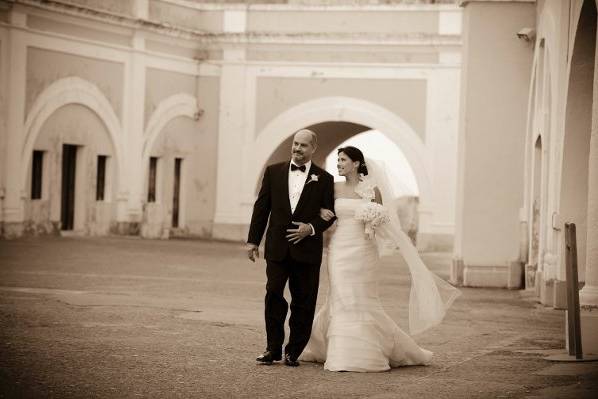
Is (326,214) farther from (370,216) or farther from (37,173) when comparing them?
(37,173)

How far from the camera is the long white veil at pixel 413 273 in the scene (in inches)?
423

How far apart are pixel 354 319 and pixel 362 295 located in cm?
24

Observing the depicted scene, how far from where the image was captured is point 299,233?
33.5 ft

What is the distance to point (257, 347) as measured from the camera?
11258 mm

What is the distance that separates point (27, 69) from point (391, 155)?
1511 centimetres

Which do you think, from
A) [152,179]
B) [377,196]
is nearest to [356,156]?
[377,196]

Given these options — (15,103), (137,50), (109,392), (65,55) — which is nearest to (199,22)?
(137,50)

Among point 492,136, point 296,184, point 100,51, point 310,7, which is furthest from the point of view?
point 310,7

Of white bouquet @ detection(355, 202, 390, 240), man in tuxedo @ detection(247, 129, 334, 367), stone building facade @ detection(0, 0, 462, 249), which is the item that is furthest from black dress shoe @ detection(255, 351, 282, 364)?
stone building facade @ detection(0, 0, 462, 249)

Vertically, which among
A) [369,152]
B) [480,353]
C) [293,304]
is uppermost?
[369,152]

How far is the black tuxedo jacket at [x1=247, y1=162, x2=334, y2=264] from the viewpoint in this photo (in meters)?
10.3

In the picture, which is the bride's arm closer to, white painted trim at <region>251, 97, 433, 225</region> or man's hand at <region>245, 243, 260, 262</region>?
Answer: man's hand at <region>245, 243, 260, 262</region>

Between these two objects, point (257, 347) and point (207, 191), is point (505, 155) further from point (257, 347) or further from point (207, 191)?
point (207, 191)

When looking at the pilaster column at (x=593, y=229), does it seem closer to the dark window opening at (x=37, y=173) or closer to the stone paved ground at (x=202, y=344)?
the stone paved ground at (x=202, y=344)
